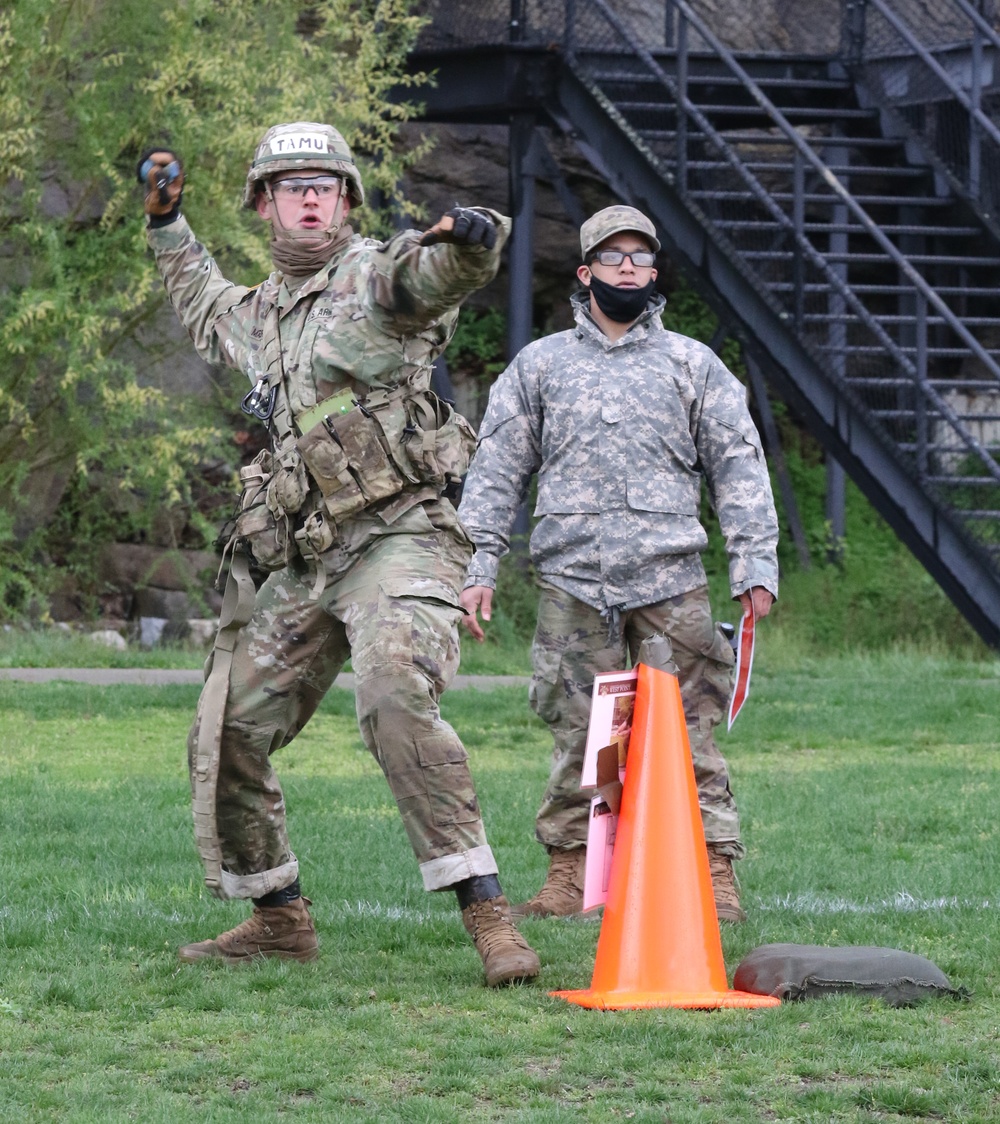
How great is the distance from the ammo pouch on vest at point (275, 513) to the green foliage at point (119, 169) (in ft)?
30.6

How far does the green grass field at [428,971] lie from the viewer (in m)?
4.15

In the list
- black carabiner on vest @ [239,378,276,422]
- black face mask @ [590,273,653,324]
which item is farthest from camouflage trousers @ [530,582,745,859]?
black carabiner on vest @ [239,378,276,422]

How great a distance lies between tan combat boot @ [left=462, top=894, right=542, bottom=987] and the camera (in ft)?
16.6

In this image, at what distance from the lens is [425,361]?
5.40 m

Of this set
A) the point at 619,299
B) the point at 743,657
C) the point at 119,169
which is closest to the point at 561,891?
the point at 743,657

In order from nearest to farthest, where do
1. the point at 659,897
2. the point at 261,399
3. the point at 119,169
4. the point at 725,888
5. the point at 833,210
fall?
the point at 659,897 < the point at 261,399 < the point at 725,888 < the point at 119,169 < the point at 833,210

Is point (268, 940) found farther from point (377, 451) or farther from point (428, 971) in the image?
point (377, 451)

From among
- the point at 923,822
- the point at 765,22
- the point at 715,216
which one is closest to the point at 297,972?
the point at 923,822

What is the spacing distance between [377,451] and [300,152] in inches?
A: 34.4

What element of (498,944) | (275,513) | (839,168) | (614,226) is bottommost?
(498,944)

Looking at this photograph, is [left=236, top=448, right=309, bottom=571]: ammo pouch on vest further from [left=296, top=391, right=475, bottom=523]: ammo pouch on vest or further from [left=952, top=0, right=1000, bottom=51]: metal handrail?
[left=952, top=0, right=1000, bottom=51]: metal handrail

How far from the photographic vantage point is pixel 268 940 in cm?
550

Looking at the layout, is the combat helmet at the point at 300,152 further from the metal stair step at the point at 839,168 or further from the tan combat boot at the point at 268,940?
the metal stair step at the point at 839,168

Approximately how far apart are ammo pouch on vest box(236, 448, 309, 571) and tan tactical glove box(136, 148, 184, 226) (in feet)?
2.85
